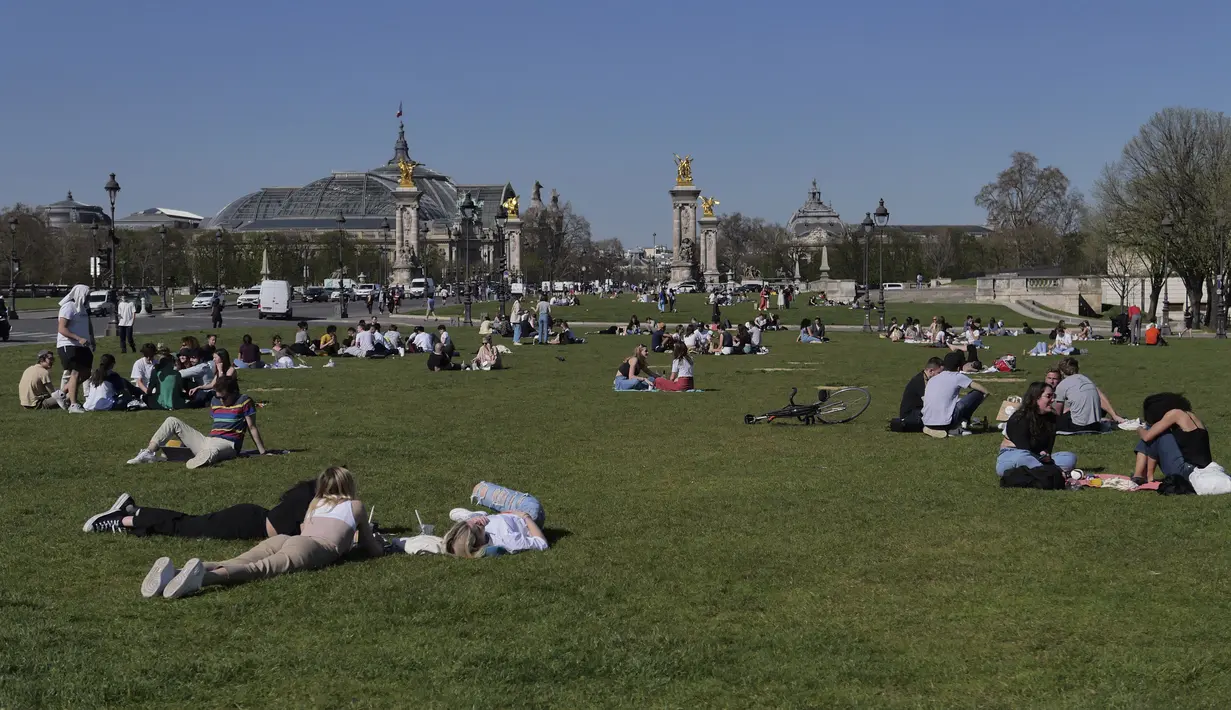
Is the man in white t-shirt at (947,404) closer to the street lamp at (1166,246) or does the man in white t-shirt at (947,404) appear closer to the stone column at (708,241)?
the street lamp at (1166,246)

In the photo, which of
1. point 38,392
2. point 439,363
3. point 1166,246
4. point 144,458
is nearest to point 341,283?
point 1166,246

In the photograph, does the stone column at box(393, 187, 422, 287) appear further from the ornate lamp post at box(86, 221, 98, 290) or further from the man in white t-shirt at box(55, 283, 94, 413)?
the man in white t-shirt at box(55, 283, 94, 413)

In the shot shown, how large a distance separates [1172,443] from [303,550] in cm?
799

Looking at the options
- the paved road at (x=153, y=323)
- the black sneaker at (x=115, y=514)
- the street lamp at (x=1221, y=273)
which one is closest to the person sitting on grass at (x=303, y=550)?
the black sneaker at (x=115, y=514)

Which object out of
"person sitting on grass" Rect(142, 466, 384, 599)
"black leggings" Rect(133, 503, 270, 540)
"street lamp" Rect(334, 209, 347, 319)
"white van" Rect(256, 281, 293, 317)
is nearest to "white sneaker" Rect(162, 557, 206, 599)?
"person sitting on grass" Rect(142, 466, 384, 599)

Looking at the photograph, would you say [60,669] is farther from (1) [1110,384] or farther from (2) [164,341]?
(2) [164,341]

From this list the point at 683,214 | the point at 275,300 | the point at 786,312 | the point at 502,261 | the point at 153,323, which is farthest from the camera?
the point at 683,214

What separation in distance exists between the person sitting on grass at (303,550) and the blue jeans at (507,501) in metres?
1.27

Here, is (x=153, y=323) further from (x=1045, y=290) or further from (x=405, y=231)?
(x=405, y=231)

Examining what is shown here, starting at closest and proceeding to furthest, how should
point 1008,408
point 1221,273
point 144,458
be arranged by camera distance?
point 144,458 < point 1008,408 < point 1221,273

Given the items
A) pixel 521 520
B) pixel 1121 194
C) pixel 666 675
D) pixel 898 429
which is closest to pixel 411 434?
pixel 898 429

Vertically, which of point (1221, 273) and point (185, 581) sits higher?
point (1221, 273)

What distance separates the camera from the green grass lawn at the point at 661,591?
7059mm

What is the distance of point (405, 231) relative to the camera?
509 feet
